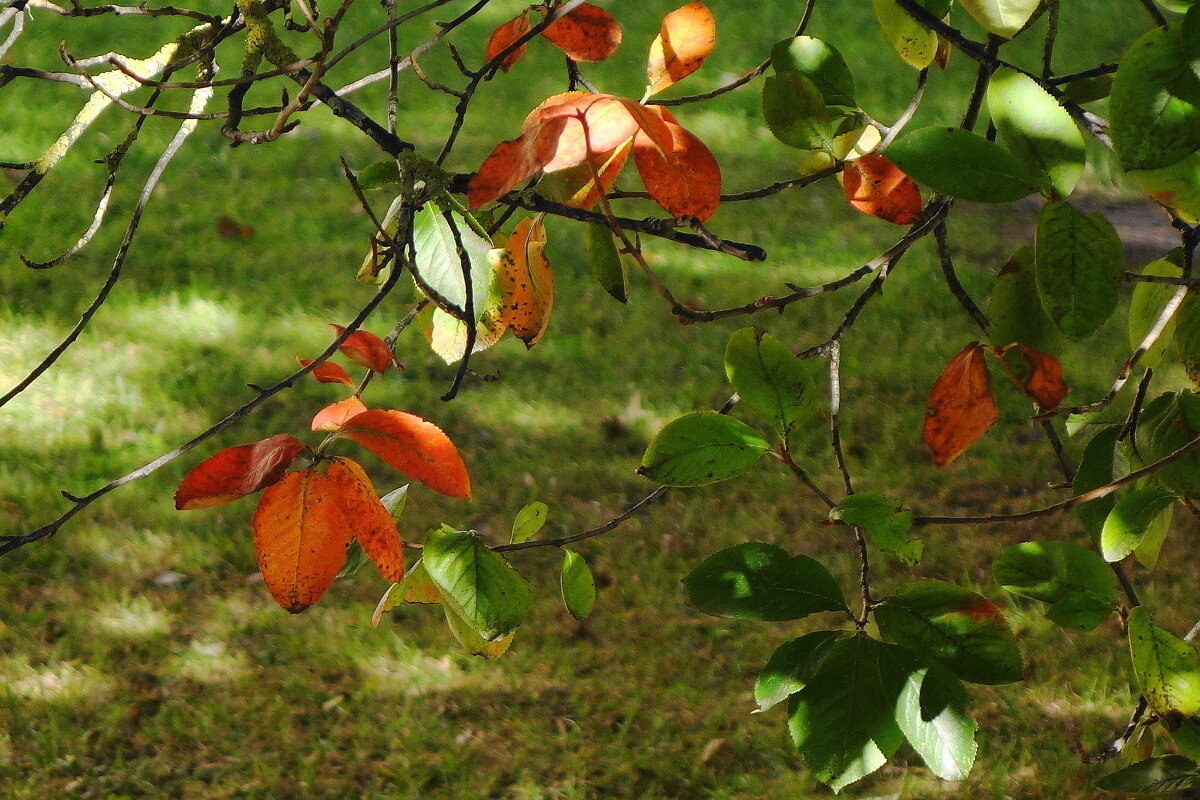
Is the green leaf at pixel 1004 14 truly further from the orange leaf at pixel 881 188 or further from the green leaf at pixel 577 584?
the green leaf at pixel 577 584

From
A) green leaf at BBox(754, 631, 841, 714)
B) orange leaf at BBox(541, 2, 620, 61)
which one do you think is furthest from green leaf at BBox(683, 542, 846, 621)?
orange leaf at BBox(541, 2, 620, 61)

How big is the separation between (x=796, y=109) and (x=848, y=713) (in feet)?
1.38

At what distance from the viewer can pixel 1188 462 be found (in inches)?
31.1

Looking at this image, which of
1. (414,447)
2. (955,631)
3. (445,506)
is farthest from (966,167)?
(445,506)

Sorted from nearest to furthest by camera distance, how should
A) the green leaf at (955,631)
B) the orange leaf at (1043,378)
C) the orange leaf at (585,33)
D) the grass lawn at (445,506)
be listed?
the green leaf at (955,631) → the orange leaf at (1043,378) → the orange leaf at (585,33) → the grass lawn at (445,506)

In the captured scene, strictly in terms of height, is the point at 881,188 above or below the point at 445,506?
above

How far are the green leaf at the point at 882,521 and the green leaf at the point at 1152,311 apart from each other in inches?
11.1

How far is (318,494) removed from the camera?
2.49 ft

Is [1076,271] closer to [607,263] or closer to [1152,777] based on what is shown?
[607,263]

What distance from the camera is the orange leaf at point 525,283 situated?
32.6 inches

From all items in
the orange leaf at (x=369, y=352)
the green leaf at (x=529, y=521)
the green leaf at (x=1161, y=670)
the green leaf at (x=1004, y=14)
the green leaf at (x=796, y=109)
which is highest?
the green leaf at (x=1004, y=14)

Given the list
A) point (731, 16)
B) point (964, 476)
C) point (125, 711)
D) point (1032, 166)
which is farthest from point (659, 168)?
point (731, 16)

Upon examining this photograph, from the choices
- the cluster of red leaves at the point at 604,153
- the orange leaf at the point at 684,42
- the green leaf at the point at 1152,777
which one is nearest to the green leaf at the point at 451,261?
the cluster of red leaves at the point at 604,153

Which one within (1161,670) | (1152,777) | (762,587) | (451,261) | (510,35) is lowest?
(1152,777)
